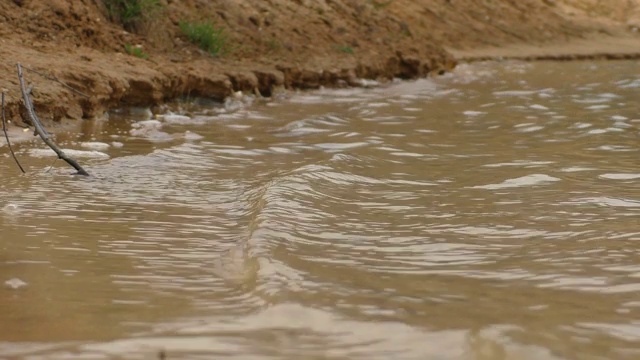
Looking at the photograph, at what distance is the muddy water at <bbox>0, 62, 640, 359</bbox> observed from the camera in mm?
2582

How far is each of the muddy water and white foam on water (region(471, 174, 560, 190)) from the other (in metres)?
0.02

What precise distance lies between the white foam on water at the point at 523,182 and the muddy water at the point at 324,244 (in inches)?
0.8

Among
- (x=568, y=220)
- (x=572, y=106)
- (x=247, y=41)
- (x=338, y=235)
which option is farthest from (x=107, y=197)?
(x=247, y=41)

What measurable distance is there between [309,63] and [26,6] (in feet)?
11.2

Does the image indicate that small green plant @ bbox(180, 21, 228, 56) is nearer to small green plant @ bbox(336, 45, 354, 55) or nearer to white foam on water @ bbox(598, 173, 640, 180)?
small green plant @ bbox(336, 45, 354, 55)

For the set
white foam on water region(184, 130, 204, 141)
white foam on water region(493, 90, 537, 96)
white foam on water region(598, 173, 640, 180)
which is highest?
white foam on water region(598, 173, 640, 180)

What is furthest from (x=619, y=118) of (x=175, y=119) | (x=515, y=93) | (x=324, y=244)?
(x=324, y=244)

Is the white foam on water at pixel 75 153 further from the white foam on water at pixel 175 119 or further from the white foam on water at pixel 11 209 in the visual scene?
the white foam on water at pixel 175 119

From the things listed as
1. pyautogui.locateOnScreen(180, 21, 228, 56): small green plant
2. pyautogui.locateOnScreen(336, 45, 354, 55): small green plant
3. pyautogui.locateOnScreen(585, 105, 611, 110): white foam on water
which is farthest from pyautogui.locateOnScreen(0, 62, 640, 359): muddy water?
pyautogui.locateOnScreen(336, 45, 354, 55): small green plant

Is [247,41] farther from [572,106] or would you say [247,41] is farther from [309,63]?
[572,106]

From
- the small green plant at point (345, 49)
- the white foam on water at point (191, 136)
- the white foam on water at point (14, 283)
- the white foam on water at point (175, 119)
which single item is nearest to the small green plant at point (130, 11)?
the white foam on water at point (175, 119)

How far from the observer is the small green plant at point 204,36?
9.81m

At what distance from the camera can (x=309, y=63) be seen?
1089cm

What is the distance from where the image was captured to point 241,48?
10.4 metres
